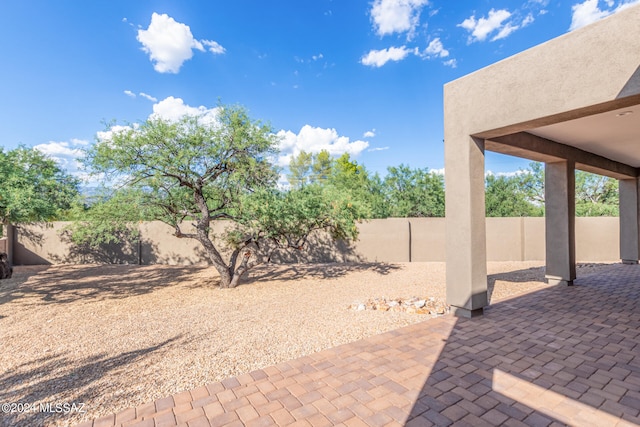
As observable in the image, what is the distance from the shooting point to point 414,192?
17766mm

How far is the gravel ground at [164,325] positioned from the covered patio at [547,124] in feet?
3.95

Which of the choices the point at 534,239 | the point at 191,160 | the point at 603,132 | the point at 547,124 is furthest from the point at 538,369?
the point at 534,239

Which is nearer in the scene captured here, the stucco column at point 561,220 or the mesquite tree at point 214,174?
the mesquite tree at point 214,174

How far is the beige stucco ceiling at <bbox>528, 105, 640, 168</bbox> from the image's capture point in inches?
179

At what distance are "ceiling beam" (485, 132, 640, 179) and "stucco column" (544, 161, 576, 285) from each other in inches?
14.5

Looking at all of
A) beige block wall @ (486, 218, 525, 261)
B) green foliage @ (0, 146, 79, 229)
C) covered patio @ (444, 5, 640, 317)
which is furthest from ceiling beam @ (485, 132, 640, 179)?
green foliage @ (0, 146, 79, 229)

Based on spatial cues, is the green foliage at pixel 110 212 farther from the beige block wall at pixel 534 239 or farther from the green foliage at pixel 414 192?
the green foliage at pixel 414 192

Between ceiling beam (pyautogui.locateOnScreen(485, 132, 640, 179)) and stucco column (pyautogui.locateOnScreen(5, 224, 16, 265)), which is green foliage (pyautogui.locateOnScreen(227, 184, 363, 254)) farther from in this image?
stucco column (pyautogui.locateOnScreen(5, 224, 16, 265))

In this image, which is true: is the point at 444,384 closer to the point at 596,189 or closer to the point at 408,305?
the point at 408,305

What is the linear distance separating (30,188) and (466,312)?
9.53m

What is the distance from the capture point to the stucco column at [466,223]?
A: 15.3ft

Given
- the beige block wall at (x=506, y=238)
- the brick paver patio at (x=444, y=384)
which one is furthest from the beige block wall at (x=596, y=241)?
the brick paver patio at (x=444, y=384)

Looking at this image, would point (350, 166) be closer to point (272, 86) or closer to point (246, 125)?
point (272, 86)

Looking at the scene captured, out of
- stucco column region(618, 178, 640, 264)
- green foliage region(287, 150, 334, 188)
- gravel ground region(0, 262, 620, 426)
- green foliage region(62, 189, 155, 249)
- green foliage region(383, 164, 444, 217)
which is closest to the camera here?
gravel ground region(0, 262, 620, 426)
